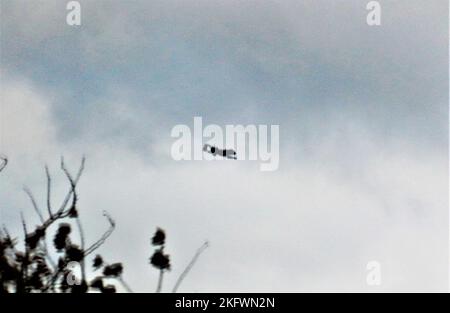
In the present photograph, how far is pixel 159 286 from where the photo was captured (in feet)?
26.5

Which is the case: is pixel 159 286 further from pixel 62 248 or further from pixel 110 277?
pixel 62 248

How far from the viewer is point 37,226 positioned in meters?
8.44
